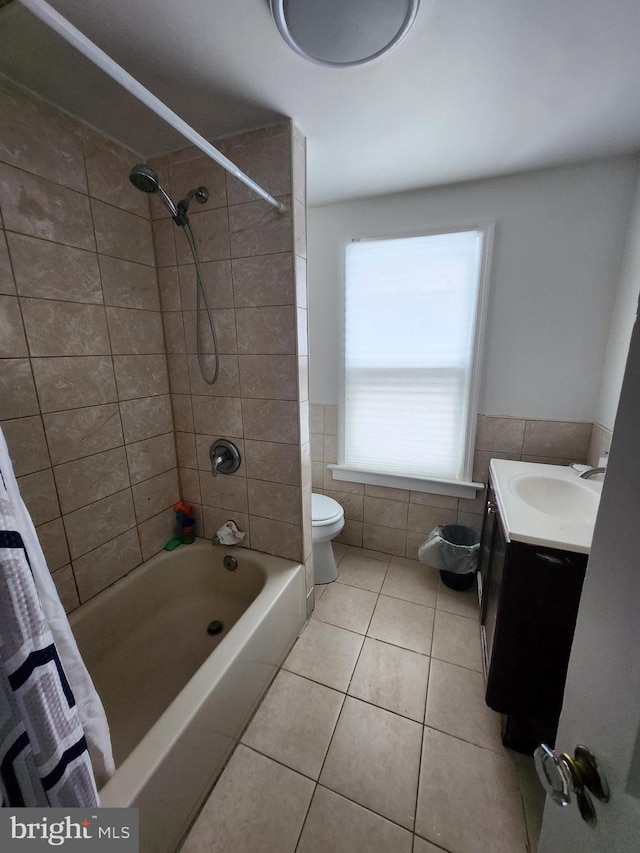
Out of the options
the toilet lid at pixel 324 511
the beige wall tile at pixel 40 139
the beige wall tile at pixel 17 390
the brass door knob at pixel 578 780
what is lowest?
the toilet lid at pixel 324 511

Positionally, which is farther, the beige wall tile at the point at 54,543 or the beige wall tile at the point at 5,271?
the beige wall tile at the point at 54,543

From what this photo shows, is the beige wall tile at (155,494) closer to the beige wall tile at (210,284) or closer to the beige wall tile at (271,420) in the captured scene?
the beige wall tile at (271,420)

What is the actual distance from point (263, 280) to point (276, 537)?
1201 millimetres

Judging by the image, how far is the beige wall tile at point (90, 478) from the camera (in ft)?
3.95

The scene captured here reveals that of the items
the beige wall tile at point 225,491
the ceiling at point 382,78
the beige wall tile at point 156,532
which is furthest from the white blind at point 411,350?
the beige wall tile at point 156,532

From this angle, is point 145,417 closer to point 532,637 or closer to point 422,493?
point 422,493

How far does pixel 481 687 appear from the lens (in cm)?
134

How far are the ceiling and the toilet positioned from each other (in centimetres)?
181

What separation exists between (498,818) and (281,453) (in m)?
1.40

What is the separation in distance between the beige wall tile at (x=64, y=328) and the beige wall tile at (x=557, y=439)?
2161 mm

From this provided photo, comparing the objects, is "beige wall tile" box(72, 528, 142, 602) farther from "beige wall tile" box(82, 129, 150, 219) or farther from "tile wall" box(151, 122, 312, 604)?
"beige wall tile" box(82, 129, 150, 219)

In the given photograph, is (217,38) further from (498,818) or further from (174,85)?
(498,818)

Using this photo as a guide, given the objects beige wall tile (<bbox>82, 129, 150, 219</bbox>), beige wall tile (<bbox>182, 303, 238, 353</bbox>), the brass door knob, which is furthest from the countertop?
beige wall tile (<bbox>82, 129, 150, 219</bbox>)

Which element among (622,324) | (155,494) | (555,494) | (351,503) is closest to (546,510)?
(555,494)
